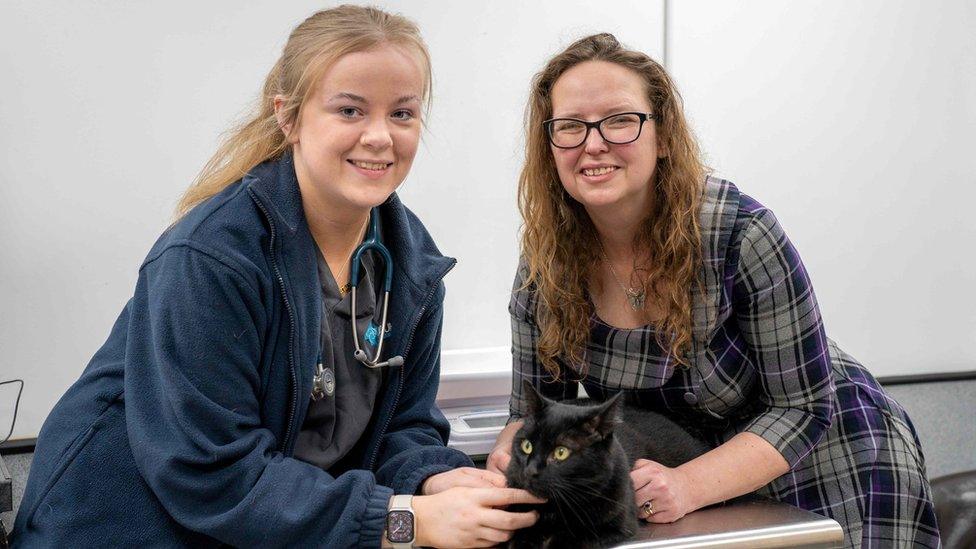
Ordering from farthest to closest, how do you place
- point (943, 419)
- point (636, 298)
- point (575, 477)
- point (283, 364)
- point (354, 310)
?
point (943, 419), point (636, 298), point (354, 310), point (283, 364), point (575, 477)

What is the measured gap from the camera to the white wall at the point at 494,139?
5.70 ft

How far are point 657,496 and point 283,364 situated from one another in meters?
0.56

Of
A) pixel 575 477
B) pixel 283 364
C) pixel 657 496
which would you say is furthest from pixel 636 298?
pixel 283 364

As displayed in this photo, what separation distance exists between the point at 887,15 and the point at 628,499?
5.86 ft

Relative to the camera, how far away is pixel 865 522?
145cm

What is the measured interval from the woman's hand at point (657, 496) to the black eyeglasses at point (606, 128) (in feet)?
1.67

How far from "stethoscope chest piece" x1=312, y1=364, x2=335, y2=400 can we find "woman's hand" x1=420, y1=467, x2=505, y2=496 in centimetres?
20

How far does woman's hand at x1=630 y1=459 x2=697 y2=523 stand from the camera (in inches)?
48.4

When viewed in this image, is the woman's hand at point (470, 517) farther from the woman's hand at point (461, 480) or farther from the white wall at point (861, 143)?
the white wall at point (861, 143)

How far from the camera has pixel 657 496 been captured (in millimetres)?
1229

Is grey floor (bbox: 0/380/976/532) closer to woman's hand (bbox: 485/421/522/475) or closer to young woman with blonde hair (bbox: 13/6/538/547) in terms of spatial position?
woman's hand (bbox: 485/421/522/475)

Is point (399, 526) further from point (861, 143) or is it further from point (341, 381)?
point (861, 143)

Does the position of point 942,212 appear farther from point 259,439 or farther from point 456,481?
point 259,439

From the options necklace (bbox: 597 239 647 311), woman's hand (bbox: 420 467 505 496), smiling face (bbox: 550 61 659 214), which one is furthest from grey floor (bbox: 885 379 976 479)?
woman's hand (bbox: 420 467 505 496)
